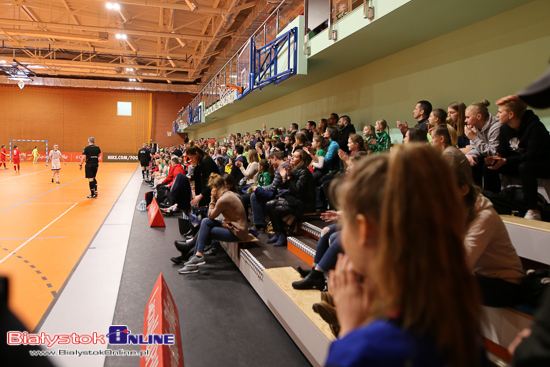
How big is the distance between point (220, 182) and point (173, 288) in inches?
63.2

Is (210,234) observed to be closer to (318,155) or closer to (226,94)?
(318,155)

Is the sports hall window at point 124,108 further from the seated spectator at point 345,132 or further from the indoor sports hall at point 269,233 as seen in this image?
the seated spectator at point 345,132

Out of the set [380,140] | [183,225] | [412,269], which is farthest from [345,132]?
[412,269]

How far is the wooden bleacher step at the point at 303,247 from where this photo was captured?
439 centimetres

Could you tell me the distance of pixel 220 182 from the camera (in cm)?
515

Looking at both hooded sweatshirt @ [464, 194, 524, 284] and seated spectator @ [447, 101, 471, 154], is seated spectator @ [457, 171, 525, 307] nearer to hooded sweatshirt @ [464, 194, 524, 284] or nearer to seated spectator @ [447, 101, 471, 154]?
hooded sweatshirt @ [464, 194, 524, 284]

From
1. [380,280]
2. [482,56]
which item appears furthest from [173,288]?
[482,56]

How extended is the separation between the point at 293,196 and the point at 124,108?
92.7 feet

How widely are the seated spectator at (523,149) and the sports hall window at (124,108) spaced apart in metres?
30.5

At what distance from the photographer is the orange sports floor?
4.16 meters

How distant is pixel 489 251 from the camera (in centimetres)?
225

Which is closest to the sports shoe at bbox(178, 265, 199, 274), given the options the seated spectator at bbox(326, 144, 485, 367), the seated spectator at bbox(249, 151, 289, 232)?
the seated spectator at bbox(249, 151, 289, 232)

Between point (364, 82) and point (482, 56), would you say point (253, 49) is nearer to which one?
point (364, 82)

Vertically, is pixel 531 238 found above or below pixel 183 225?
above
